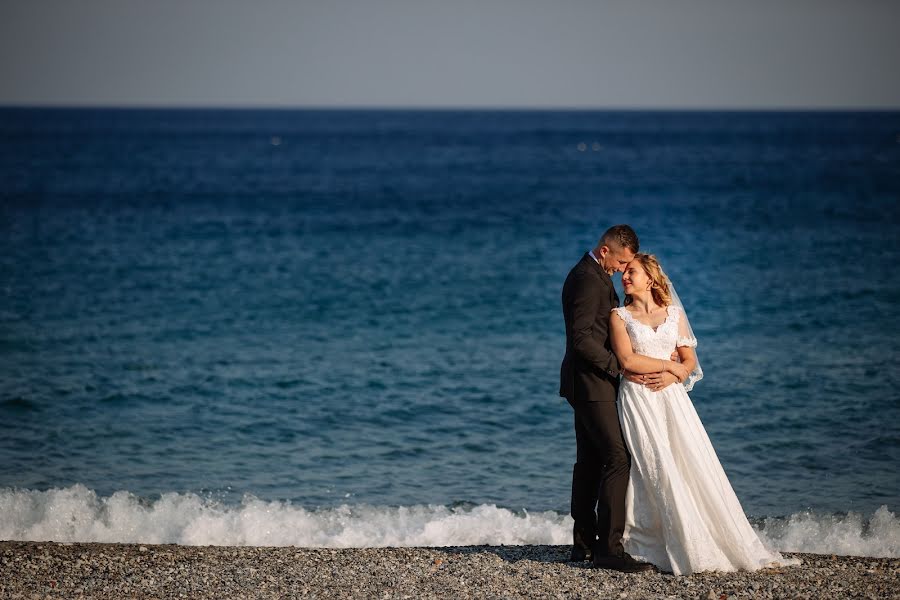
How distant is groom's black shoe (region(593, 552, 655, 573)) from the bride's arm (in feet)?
4.40

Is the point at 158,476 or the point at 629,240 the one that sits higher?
the point at 629,240

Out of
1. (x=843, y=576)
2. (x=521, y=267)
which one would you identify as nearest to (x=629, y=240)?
(x=843, y=576)

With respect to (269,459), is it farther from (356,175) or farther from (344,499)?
(356,175)

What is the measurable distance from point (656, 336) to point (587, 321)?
1.80 ft

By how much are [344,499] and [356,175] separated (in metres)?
54.5

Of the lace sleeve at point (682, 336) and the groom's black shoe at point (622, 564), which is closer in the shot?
the groom's black shoe at point (622, 564)

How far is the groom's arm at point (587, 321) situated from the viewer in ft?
22.0

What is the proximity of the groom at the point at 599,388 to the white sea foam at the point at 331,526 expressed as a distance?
7.80 ft

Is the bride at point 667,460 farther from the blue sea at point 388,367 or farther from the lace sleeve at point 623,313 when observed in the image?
the blue sea at point 388,367

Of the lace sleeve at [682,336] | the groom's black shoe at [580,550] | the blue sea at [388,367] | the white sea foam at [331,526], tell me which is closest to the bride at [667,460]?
the lace sleeve at [682,336]

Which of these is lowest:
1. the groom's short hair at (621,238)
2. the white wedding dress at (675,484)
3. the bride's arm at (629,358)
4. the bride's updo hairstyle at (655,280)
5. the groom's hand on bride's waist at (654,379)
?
the white wedding dress at (675,484)

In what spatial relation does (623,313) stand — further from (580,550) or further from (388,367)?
(388,367)

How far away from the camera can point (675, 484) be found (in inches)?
266

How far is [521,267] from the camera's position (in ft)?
88.8
